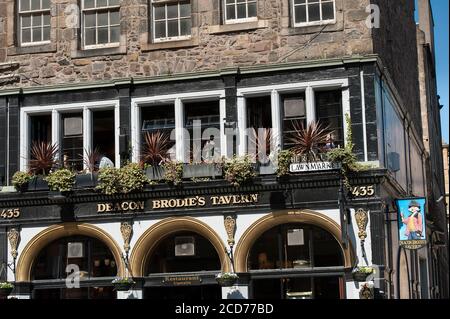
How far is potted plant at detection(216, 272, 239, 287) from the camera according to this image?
1992 cm

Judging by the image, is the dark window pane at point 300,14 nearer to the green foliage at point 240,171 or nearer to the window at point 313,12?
the window at point 313,12

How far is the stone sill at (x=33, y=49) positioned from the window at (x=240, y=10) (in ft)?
17.0

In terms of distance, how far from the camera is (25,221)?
22125 millimetres

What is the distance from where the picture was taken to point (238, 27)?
21.5m

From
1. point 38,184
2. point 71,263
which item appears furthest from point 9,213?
point 71,263

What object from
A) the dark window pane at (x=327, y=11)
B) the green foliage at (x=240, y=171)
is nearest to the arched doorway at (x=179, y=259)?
the green foliage at (x=240, y=171)

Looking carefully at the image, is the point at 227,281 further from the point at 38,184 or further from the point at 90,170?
the point at 38,184

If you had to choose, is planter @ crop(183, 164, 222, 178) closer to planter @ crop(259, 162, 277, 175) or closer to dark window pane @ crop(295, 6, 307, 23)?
planter @ crop(259, 162, 277, 175)

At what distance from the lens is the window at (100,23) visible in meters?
22.8

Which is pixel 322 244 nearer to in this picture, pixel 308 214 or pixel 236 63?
pixel 308 214

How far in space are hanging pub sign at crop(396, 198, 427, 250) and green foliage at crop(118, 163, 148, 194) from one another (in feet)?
22.7

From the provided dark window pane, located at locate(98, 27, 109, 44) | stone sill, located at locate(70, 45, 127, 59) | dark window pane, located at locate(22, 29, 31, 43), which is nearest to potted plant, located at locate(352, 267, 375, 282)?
stone sill, located at locate(70, 45, 127, 59)

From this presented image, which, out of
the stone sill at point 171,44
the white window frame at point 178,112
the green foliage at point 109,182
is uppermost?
the stone sill at point 171,44
